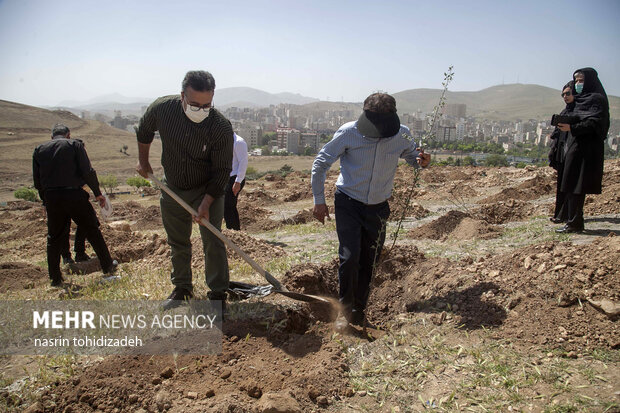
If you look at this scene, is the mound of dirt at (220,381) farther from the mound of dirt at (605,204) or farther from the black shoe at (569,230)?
the mound of dirt at (605,204)

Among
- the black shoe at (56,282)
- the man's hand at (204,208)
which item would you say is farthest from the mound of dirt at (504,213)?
the black shoe at (56,282)

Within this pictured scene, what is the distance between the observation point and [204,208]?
3.31m

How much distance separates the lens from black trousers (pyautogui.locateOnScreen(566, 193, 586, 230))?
4.92m

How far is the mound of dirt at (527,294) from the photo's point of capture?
2.79 meters

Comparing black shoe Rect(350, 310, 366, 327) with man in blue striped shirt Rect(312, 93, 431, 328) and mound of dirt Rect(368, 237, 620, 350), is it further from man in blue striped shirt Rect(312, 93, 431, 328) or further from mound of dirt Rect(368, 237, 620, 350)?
mound of dirt Rect(368, 237, 620, 350)

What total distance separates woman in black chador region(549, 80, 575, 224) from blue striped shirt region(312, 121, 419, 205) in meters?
3.23

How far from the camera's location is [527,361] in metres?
2.58

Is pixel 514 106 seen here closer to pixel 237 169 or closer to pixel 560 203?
pixel 560 203

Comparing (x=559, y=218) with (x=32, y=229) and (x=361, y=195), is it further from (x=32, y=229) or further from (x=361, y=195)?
(x=32, y=229)

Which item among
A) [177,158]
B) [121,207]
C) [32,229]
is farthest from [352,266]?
[121,207]

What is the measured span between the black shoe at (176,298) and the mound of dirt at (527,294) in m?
1.66

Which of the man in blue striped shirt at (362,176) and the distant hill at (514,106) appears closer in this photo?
the man in blue striped shirt at (362,176)

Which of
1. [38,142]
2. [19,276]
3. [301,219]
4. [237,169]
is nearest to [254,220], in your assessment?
[301,219]

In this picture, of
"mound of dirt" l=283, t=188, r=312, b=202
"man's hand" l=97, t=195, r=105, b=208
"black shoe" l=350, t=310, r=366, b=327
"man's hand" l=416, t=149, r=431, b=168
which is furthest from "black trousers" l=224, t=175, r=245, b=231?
"mound of dirt" l=283, t=188, r=312, b=202
